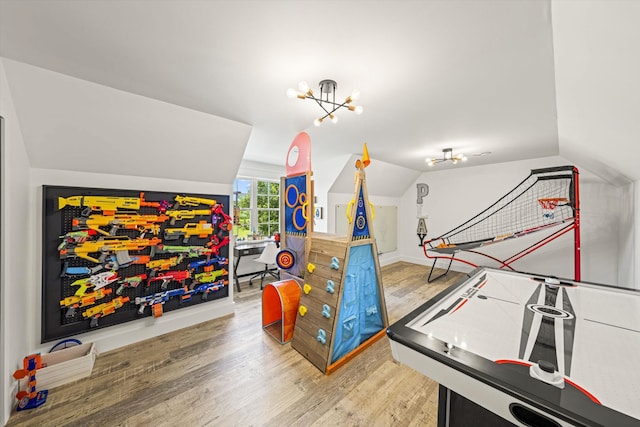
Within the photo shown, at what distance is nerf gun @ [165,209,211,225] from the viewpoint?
2.68 meters

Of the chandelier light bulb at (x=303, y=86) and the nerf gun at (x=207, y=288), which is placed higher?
the chandelier light bulb at (x=303, y=86)

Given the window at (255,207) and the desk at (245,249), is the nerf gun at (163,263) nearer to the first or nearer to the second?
the desk at (245,249)

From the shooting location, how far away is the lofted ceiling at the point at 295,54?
1.22m

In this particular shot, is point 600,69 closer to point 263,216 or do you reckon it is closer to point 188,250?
point 188,250

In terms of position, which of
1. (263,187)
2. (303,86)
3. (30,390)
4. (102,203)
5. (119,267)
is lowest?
(30,390)

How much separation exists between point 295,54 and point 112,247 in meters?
2.55

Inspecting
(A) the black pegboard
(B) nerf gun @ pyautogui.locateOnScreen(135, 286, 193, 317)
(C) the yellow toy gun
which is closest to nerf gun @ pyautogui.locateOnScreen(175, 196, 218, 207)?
(A) the black pegboard

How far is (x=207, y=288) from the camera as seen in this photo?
2908 mm

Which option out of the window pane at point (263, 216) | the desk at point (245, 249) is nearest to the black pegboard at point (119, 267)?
the desk at point (245, 249)

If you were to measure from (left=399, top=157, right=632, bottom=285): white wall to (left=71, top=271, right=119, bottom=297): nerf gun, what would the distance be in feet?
19.9

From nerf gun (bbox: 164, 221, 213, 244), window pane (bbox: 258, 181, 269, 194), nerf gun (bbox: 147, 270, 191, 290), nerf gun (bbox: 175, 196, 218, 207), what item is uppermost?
window pane (bbox: 258, 181, 269, 194)

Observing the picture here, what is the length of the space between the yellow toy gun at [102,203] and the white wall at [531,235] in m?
5.94

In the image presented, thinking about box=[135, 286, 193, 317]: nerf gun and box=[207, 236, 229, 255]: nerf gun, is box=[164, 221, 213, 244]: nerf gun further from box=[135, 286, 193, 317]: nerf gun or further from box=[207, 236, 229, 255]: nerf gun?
box=[135, 286, 193, 317]: nerf gun

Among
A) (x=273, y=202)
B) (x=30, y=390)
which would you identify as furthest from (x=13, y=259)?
(x=273, y=202)
